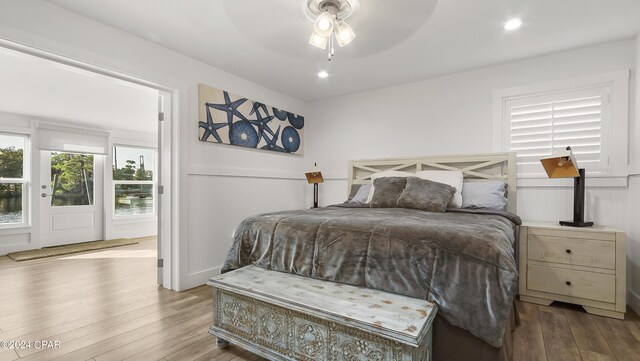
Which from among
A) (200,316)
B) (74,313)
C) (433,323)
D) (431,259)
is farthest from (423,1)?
(74,313)

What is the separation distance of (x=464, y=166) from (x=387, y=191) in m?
1.05

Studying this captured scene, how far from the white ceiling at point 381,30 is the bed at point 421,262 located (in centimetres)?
142

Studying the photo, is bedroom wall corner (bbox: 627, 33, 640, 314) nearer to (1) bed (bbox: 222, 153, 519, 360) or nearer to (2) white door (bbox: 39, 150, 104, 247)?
(1) bed (bbox: 222, 153, 519, 360)

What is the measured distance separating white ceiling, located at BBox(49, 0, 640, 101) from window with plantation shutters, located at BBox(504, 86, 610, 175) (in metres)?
0.47

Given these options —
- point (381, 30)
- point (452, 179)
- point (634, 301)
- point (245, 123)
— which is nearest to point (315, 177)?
point (245, 123)

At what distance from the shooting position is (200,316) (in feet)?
7.36

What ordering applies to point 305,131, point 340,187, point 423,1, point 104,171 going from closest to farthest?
1. point 423,1
2. point 340,187
3. point 305,131
4. point 104,171

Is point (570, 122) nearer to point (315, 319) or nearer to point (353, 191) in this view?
point (353, 191)

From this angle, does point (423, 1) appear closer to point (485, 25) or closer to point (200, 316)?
point (485, 25)

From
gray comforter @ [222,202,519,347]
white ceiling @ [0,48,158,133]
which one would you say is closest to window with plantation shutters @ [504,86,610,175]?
gray comforter @ [222,202,519,347]

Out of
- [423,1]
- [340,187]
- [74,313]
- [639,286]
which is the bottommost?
[74,313]

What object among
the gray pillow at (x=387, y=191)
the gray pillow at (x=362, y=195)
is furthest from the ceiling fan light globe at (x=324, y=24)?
the gray pillow at (x=362, y=195)

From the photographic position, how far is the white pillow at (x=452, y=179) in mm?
2730

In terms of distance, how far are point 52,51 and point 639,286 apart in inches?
185
